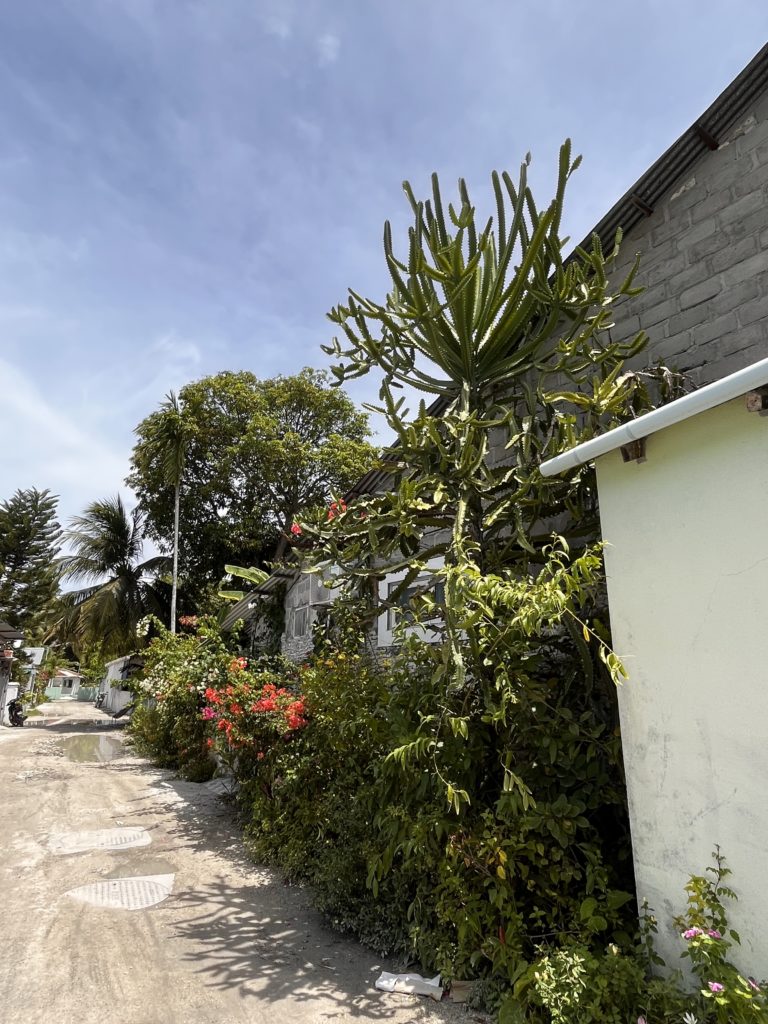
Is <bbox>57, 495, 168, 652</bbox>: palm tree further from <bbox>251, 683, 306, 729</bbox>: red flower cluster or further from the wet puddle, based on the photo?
<bbox>251, 683, 306, 729</bbox>: red flower cluster

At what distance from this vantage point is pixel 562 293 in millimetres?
4555

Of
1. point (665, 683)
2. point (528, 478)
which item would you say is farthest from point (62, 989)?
point (528, 478)

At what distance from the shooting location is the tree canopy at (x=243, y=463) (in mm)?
21516

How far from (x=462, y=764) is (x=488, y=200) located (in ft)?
14.9

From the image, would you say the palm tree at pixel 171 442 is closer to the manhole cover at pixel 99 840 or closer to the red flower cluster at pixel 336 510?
the manhole cover at pixel 99 840

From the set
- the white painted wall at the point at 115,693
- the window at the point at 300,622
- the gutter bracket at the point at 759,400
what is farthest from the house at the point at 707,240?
the white painted wall at the point at 115,693

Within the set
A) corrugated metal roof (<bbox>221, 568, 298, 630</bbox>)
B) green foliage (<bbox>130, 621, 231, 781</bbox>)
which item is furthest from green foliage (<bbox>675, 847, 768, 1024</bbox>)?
green foliage (<bbox>130, 621, 231, 781</bbox>)

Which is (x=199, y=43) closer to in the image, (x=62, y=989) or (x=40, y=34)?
(x=40, y=34)

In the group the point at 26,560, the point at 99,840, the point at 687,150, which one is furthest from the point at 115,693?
the point at 687,150

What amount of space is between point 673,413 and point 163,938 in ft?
15.9

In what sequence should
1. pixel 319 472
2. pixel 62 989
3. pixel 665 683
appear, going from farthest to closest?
pixel 319 472 < pixel 62 989 < pixel 665 683

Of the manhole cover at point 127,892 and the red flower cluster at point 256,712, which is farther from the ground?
the red flower cluster at point 256,712

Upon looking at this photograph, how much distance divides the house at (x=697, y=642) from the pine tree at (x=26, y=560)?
3282 centimetres

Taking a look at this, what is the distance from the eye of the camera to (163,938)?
4.23 m
